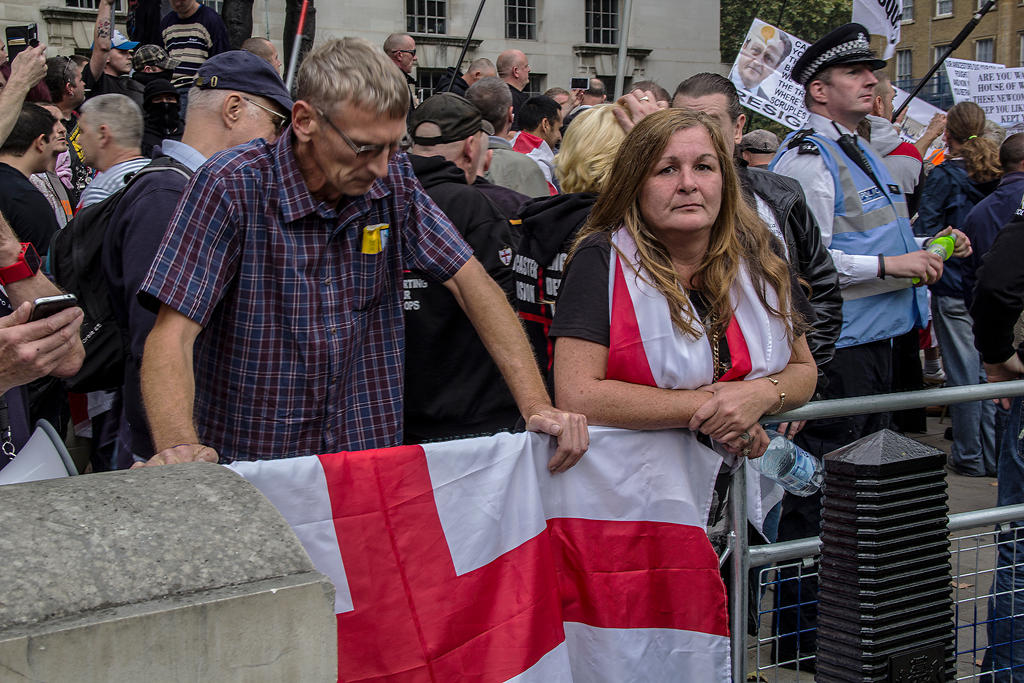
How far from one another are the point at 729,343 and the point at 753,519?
514 millimetres

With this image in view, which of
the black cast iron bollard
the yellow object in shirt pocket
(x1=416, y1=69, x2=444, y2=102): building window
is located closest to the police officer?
the black cast iron bollard

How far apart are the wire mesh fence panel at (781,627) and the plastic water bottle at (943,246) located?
1.64m

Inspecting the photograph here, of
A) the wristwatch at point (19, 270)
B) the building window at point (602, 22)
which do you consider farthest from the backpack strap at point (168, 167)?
the building window at point (602, 22)

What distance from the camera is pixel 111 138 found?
484cm

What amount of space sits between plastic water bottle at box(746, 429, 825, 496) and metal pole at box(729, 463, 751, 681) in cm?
15

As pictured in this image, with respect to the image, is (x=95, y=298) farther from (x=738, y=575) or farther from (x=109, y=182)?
(x=738, y=575)

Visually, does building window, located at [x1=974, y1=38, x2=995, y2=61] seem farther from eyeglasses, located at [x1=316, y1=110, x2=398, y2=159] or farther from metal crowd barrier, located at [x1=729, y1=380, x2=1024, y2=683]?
eyeglasses, located at [x1=316, y1=110, x2=398, y2=159]

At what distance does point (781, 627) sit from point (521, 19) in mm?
28354

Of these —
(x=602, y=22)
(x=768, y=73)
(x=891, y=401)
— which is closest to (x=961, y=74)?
(x=768, y=73)

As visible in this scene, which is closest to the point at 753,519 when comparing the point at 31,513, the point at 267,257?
the point at 267,257

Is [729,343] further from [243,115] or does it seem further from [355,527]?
[243,115]

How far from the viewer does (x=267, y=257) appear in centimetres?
281

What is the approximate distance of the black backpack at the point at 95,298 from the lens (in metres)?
3.78

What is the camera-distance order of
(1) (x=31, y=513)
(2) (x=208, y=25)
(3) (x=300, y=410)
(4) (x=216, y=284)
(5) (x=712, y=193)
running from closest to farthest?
(1) (x=31, y=513), (4) (x=216, y=284), (3) (x=300, y=410), (5) (x=712, y=193), (2) (x=208, y=25)
